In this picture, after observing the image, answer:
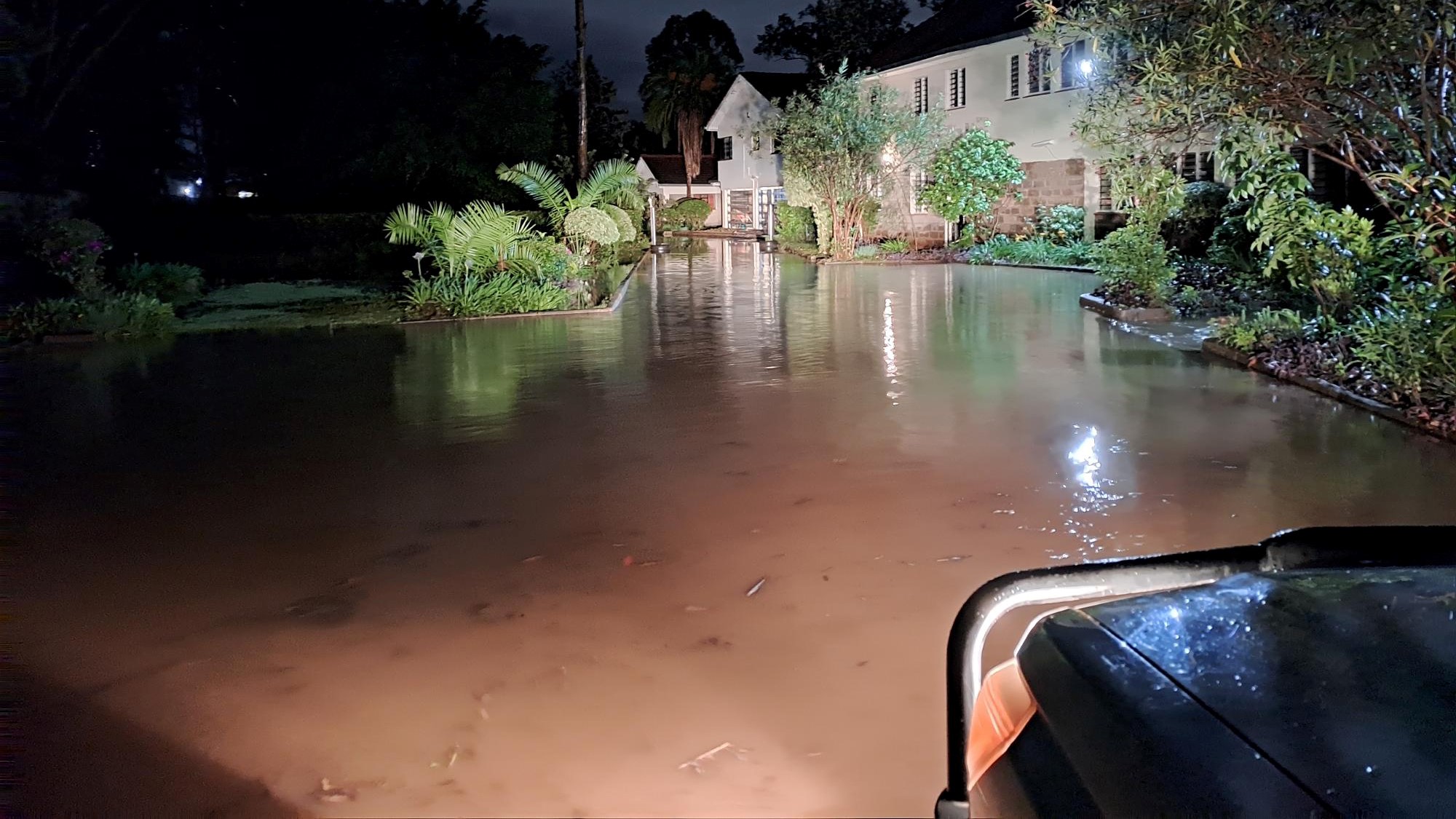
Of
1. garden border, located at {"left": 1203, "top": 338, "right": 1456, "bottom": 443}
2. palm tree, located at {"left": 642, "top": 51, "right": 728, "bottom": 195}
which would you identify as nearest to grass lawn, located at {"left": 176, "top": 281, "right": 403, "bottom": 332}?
garden border, located at {"left": 1203, "top": 338, "right": 1456, "bottom": 443}

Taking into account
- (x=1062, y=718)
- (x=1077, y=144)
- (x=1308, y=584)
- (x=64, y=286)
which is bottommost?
(x=1062, y=718)

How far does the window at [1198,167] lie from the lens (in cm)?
2420

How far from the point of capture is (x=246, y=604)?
5.80m

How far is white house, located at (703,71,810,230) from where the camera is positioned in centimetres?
4991

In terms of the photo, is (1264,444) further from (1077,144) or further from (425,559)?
(1077,144)

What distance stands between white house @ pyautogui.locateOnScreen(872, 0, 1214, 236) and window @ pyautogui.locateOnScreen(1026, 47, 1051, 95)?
0.03 metres

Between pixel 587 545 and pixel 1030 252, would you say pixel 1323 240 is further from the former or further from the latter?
pixel 1030 252

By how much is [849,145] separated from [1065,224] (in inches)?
240

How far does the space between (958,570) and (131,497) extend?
5.78 m

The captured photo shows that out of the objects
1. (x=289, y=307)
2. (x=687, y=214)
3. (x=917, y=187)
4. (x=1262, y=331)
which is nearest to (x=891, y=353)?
(x=1262, y=331)

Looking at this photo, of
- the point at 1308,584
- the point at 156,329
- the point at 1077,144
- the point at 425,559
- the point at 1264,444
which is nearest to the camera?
the point at 1308,584

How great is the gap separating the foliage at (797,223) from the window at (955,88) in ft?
20.4

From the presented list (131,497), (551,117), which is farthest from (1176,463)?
(551,117)

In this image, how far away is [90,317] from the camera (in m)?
17.0
